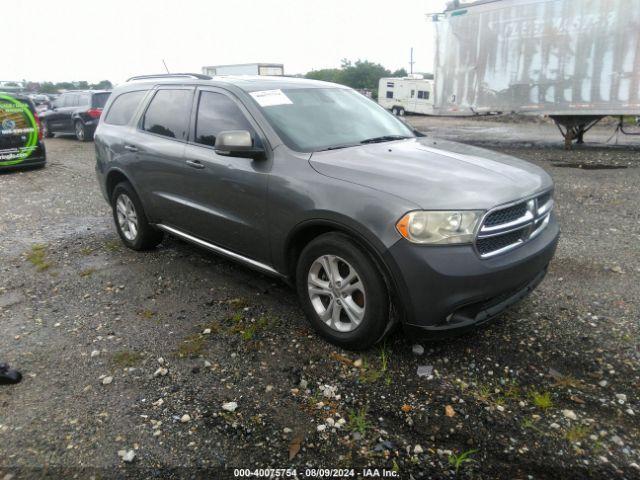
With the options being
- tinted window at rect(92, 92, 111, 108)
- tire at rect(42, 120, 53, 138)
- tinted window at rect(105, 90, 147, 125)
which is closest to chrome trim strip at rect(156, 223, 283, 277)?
tinted window at rect(105, 90, 147, 125)

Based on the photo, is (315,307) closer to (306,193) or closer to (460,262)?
(306,193)

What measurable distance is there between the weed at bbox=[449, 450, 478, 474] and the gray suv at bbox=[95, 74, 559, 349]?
69 cm

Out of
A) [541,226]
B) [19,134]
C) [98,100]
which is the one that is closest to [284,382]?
[541,226]

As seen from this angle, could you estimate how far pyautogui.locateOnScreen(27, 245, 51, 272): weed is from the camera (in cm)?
512

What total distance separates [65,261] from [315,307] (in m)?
3.29

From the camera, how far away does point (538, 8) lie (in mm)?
11883

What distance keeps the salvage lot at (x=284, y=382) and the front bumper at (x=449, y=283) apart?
0.42 m

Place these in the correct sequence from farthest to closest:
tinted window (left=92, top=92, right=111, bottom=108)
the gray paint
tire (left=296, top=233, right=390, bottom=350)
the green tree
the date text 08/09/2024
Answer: the green tree, tinted window (left=92, top=92, right=111, bottom=108), the gray paint, tire (left=296, top=233, right=390, bottom=350), the date text 08/09/2024

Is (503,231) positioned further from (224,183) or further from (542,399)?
(224,183)

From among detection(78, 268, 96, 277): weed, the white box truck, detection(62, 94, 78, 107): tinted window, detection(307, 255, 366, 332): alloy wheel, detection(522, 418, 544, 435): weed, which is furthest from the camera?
the white box truck

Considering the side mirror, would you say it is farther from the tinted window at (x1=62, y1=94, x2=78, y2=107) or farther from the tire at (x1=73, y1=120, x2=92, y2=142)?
the tinted window at (x1=62, y1=94, x2=78, y2=107)

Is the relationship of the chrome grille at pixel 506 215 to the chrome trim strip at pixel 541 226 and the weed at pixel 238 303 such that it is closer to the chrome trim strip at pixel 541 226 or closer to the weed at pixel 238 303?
the chrome trim strip at pixel 541 226

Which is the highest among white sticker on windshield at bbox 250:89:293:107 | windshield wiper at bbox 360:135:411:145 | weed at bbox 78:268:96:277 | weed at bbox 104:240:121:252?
white sticker on windshield at bbox 250:89:293:107

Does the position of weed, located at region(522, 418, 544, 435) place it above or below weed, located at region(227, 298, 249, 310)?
below
